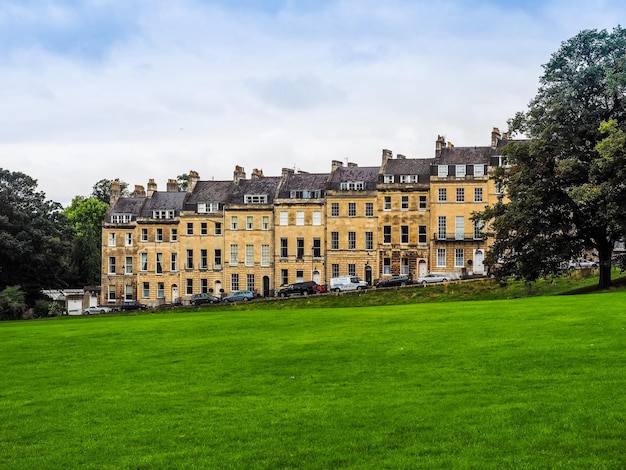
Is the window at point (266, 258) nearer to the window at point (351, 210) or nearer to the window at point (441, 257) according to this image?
the window at point (351, 210)

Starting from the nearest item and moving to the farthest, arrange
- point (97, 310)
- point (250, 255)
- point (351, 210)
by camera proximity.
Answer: point (351, 210)
point (97, 310)
point (250, 255)

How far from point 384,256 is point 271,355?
67510mm

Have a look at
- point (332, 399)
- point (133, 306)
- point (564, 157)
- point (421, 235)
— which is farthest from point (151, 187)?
point (332, 399)

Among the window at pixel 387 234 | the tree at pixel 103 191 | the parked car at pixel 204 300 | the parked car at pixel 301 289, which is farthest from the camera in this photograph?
the tree at pixel 103 191

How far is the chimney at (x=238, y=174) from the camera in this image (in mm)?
98000

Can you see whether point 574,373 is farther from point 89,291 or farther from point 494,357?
point 89,291

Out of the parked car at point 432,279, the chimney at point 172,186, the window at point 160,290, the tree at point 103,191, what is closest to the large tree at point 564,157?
the parked car at point 432,279

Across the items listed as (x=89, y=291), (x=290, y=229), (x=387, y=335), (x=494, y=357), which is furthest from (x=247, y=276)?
(x=494, y=357)

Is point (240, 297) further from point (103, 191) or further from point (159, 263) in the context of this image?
point (103, 191)

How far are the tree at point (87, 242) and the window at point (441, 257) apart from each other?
41443 millimetres

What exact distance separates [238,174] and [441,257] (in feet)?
85.3

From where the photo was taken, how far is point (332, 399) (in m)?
16.4

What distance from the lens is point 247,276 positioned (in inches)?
3720

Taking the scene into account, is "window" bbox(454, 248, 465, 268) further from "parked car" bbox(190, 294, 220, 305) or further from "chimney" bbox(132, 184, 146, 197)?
"chimney" bbox(132, 184, 146, 197)
